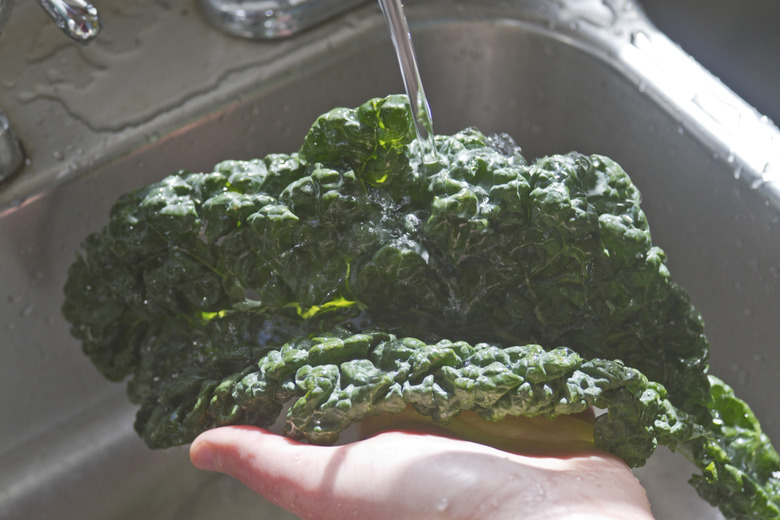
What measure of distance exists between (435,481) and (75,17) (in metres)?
0.75

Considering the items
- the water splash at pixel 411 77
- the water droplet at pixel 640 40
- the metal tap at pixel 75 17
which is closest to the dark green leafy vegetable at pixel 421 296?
the water splash at pixel 411 77

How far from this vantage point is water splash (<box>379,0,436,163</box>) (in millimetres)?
956

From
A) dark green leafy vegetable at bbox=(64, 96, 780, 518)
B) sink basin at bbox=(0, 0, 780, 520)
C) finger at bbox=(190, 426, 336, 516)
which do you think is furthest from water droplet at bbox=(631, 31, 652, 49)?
finger at bbox=(190, 426, 336, 516)

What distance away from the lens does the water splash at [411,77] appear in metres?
0.96

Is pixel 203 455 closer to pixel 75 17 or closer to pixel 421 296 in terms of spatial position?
pixel 421 296

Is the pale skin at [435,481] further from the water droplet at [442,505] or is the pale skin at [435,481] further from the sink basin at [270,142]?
the sink basin at [270,142]

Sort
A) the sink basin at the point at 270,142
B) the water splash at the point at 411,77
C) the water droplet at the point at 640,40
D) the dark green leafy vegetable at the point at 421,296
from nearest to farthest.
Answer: the dark green leafy vegetable at the point at 421,296 → the water splash at the point at 411,77 → the sink basin at the point at 270,142 → the water droplet at the point at 640,40

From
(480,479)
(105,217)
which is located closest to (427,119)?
(480,479)

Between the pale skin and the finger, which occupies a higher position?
the pale skin

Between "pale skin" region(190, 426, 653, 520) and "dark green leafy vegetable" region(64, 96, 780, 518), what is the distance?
0.05 meters

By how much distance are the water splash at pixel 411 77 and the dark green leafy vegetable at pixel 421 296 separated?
0.06 feet

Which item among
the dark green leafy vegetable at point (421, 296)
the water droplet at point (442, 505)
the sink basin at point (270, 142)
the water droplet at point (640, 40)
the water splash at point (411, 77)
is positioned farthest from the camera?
the water droplet at point (640, 40)

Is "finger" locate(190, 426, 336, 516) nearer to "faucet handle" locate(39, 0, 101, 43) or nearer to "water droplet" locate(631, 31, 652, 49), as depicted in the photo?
"faucet handle" locate(39, 0, 101, 43)

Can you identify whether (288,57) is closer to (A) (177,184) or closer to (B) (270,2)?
(B) (270,2)
